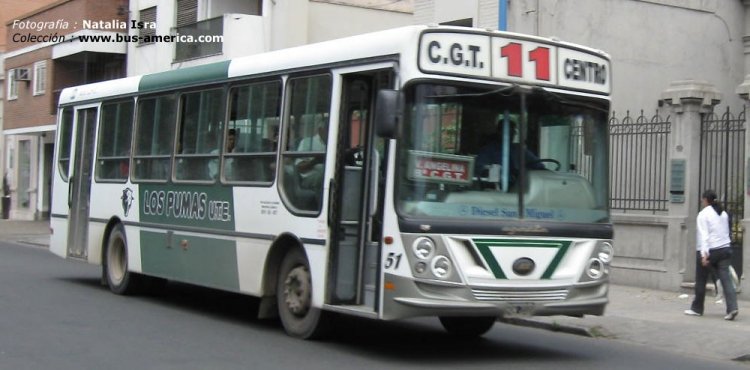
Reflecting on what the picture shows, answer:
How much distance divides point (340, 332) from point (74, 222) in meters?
6.30

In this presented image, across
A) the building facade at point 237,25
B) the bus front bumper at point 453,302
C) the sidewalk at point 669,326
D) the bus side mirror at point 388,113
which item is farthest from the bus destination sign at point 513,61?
the building facade at point 237,25

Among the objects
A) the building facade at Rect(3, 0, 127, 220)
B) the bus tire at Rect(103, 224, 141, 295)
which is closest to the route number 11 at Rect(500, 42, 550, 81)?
the bus tire at Rect(103, 224, 141, 295)

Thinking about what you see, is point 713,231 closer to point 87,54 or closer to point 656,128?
point 656,128

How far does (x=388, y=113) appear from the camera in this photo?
8.75m

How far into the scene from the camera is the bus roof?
9180mm

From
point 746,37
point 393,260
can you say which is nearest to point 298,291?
point 393,260

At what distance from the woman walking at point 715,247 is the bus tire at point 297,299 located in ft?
17.7

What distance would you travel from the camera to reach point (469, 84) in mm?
9164

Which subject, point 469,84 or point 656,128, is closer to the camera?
point 469,84

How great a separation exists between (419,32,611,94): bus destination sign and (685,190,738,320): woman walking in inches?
140

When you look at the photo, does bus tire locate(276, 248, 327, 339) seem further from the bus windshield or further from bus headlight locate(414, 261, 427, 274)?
the bus windshield

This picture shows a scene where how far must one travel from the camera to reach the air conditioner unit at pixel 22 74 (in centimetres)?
3718

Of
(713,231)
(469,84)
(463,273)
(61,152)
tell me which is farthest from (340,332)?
(61,152)

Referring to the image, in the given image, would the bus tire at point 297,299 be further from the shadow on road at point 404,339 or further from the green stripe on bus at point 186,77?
the green stripe on bus at point 186,77
